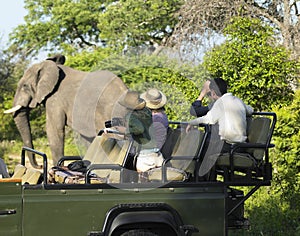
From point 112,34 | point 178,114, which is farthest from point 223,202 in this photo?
point 112,34

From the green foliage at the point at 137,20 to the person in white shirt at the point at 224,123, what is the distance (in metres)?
14.5

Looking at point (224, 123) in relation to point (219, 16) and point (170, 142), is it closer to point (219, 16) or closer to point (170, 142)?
point (170, 142)

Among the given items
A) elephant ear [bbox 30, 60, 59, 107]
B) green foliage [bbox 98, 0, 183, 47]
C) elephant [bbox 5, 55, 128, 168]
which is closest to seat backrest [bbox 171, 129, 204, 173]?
elephant [bbox 5, 55, 128, 168]

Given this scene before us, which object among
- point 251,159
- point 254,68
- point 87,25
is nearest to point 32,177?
point 251,159

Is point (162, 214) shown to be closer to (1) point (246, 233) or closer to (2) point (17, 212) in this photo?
(2) point (17, 212)

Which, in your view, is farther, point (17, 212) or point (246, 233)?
point (246, 233)

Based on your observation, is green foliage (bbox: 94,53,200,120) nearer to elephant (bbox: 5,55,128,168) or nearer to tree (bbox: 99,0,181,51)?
elephant (bbox: 5,55,128,168)

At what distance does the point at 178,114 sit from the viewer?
33.6 feet

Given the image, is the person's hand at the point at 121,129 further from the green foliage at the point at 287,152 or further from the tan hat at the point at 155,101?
the green foliage at the point at 287,152

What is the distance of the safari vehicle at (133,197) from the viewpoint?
5.83 m

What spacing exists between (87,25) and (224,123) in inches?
819

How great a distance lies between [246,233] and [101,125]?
6.41 m

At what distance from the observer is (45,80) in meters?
14.5

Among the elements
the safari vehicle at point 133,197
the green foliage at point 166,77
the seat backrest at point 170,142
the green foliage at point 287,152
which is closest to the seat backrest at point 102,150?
the safari vehicle at point 133,197
